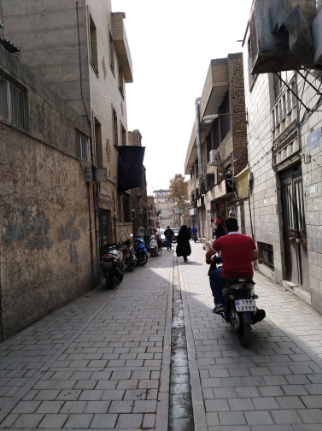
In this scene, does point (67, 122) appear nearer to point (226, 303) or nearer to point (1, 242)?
point (1, 242)

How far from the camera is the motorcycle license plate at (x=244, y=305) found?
415cm

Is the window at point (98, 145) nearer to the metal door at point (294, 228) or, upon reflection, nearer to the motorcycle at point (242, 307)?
the metal door at point (294, 228)

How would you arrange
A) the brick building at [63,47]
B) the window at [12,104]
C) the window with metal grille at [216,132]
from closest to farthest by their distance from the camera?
the window at [12,104] < the brick building at [63,47] < the window with metal grille at [216,132]

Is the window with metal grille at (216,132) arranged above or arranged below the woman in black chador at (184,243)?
above

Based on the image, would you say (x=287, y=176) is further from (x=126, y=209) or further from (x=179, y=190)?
(x=179, y=190)

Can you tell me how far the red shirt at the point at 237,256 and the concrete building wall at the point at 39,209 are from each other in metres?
3.29

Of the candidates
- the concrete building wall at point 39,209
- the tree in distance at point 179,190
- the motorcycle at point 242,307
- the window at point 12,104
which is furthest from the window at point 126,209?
the tree in distance at point 179,190

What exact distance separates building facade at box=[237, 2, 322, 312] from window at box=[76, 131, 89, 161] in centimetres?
499

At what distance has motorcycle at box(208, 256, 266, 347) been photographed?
4.12 m

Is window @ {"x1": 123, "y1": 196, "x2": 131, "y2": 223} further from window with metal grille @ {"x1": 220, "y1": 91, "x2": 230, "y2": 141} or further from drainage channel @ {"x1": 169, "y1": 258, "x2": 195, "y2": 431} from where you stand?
drainage channel @ {"x1": 169, "y1": 258, "x2": 195, "y2": 431}

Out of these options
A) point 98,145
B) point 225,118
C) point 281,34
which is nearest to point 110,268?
point 98,145

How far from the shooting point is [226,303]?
14.9ft

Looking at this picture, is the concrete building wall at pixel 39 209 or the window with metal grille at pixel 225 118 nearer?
the concrete building wall at pixel 39 209

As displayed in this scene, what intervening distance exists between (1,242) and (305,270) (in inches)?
217
